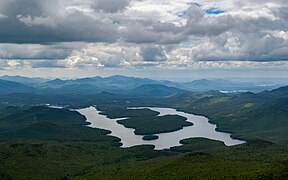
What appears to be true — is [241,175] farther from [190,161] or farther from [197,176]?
[190,161]

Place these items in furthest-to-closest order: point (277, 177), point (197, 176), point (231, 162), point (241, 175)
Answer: point (231, 162)
point (197, 176)
point (241, 175)
point (277, 177)

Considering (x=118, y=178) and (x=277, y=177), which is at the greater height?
(x=277, y=177)

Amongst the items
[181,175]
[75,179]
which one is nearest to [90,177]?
[75,179]

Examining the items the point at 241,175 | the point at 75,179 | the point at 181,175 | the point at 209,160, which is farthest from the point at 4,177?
the point at 241,175

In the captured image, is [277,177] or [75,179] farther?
[75,179]

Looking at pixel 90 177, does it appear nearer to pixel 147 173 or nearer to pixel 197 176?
pixel 147 173

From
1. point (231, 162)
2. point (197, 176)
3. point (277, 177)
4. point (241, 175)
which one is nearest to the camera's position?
point (277, 177)

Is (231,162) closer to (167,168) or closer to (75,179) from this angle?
(167,168)

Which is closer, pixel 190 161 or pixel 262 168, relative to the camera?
pixel 262 168

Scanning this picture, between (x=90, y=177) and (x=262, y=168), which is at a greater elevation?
(x=262, y=168)

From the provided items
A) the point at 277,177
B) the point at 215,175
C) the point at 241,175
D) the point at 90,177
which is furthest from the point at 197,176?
the point at 90,177
